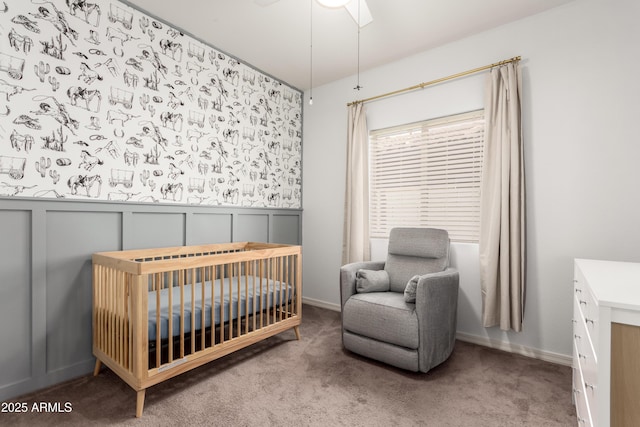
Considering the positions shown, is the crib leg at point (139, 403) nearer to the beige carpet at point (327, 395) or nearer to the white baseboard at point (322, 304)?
the beige carpet at point (327, 395)

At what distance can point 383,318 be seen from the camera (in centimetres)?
212

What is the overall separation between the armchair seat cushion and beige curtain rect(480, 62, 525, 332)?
777 mm

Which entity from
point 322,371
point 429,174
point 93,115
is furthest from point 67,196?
point 429,174

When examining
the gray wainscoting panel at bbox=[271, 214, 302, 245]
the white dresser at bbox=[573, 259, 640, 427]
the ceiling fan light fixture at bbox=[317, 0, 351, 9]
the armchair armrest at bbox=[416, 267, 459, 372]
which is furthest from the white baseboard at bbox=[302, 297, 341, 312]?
the ceiling fan light fixture at bbox=[317, 0, 351, 9]

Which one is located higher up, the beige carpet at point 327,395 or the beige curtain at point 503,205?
the beige curtain at point 503,205

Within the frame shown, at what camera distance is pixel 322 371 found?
6.96 feet

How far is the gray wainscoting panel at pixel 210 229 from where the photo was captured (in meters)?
2.73

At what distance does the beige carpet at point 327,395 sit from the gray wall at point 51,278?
0.54 ft

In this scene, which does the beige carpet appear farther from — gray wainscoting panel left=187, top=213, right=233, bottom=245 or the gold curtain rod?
the gold curtain rod

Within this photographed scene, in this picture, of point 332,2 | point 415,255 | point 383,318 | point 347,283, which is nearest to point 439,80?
point 332,2

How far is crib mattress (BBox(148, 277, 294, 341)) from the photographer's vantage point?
1833 mm

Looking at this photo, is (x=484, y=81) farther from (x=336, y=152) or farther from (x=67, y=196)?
(x=67, y=196)

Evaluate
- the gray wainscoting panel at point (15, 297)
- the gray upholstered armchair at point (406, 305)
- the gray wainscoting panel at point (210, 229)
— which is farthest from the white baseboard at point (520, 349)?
the gray wainscoting panel at point (15, 297)

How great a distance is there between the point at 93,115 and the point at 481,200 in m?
2.96
